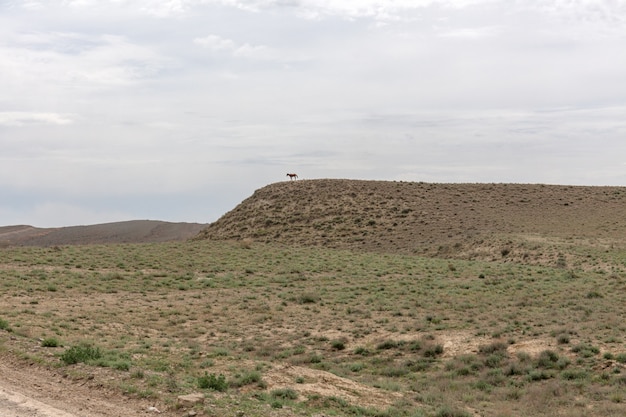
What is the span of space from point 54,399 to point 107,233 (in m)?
84.4

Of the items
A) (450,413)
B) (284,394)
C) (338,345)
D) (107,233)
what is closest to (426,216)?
(338,345)

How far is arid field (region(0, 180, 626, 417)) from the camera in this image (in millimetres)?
11562

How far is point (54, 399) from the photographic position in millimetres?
9867

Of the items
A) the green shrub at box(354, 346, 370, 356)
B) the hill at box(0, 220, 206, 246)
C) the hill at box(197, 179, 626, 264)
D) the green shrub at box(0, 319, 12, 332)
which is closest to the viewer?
the green shrub at box(0, 319, 12, 332)

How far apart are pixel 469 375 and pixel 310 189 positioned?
5563 cm

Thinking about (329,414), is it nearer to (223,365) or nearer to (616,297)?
(223,365)

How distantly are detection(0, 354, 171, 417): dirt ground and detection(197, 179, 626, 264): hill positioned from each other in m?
34.8

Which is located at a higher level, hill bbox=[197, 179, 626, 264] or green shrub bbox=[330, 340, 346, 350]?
hill bbox=[197, 179, 626, 264]

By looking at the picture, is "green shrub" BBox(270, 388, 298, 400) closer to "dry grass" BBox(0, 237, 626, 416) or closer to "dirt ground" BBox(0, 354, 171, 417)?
"dry grass" BBox(0, 237, 626, 416)

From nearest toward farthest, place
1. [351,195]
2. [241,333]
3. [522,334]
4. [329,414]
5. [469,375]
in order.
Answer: [329,414] < [469,375] < [522,334] < [241,333] < [351,195]

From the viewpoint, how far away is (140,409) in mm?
9570

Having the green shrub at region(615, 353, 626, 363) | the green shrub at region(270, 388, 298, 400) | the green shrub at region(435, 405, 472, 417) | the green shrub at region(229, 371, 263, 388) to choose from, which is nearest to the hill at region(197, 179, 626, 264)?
the green shrub at region(615, 353, 626, 363)

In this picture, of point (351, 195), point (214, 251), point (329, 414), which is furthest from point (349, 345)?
point (351, 195)

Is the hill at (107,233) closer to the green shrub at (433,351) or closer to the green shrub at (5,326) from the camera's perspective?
the green shrub at (433,351)
